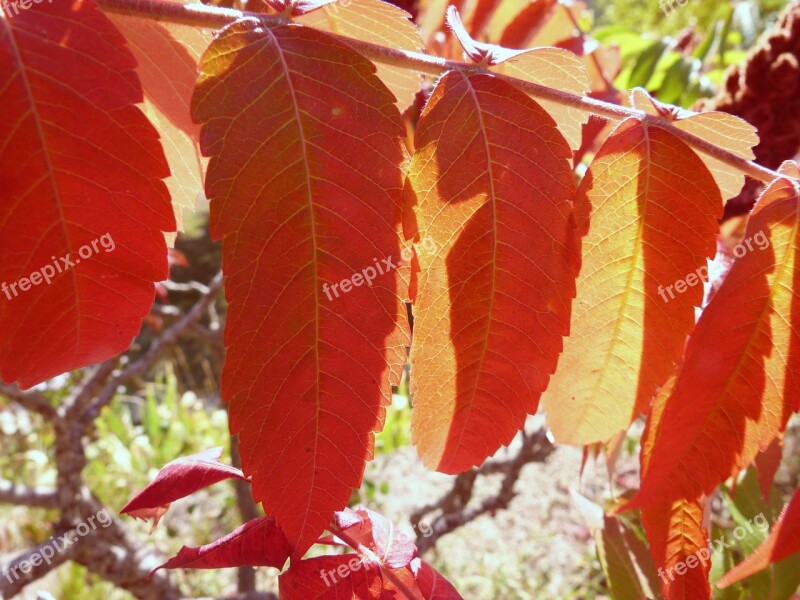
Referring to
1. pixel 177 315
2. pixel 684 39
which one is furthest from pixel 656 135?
pixel 177 315

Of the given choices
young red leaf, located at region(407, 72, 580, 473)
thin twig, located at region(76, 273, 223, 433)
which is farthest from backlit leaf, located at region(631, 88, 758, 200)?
thin twig, located at region(76, 273, 223, 433)

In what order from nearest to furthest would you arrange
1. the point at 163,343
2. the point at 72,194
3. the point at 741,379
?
1. the point at 72,194
2. the point at 741,379
3. the point at 163,343

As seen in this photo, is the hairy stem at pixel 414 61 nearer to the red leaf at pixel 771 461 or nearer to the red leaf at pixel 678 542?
the red leaf at pixel 678 542

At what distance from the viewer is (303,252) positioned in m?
0.48

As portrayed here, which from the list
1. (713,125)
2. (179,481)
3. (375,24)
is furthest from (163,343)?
(713,125)

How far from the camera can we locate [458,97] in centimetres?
53

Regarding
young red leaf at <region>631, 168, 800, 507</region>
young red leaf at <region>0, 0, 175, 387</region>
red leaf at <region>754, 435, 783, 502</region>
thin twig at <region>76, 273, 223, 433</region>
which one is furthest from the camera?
thin twig at <region>76, 273, 223, 433</region>

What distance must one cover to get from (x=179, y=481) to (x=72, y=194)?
0.29m

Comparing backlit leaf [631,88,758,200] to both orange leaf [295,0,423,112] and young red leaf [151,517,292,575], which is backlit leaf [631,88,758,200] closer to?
orange leaf [295,0,423,112]

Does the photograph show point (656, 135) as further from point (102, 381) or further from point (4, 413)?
point (4, 413)

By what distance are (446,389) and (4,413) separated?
4820 mm

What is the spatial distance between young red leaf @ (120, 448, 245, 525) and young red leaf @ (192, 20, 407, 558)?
116 mm

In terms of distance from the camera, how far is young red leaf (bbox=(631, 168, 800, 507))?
549 millimetres

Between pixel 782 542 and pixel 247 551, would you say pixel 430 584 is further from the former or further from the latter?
pixel 782 542
